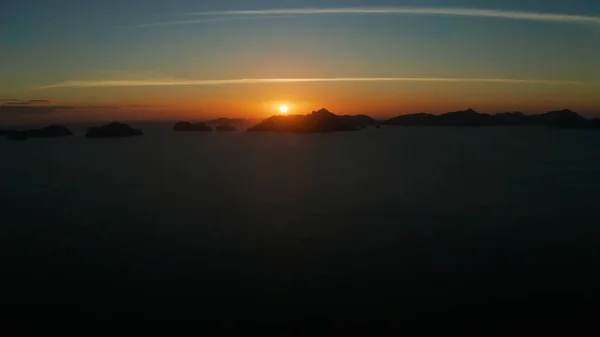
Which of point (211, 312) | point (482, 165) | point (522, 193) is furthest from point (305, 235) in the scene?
point (482, 165)

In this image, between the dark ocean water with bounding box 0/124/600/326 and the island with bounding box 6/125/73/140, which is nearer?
the dark ocean water with bounding box 0/124/600/326

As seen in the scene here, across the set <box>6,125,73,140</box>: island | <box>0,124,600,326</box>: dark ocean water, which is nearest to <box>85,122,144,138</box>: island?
<box>6,125,73,140</box>: island

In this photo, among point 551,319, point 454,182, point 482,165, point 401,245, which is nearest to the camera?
point 551,319

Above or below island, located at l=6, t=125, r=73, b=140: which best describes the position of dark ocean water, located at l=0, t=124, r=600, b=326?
below

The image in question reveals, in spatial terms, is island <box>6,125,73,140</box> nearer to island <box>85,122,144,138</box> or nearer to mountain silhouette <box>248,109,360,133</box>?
island <box>85,122,144,138</box>

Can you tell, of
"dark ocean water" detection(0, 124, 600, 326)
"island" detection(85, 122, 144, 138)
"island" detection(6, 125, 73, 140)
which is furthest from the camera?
"island" detection(85, 122, 144, 138)

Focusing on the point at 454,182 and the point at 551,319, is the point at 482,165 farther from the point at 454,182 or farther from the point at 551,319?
the point at 551,319

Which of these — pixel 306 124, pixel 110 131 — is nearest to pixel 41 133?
pixel 110 131
